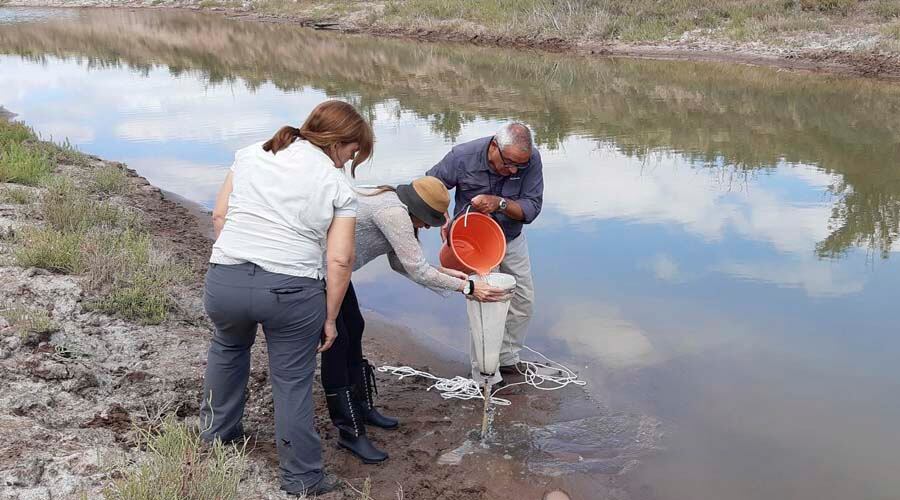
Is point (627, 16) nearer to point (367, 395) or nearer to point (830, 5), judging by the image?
point (830, 5)

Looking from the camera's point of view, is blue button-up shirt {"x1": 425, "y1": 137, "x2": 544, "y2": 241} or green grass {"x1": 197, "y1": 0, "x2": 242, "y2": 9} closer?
blue button-up shirt {"x1": 425, "y1": 137, "x2": 544, "y2": 241}

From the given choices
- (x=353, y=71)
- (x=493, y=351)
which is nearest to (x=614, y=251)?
(x=493, y=351)

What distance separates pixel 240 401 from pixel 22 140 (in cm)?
749

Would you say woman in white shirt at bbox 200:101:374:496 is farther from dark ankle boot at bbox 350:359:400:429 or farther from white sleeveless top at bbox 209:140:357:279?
dark ankle boot at bbox 350:359:400:429

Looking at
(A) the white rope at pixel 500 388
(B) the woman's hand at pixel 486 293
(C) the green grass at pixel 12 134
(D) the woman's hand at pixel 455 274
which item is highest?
(D) the woman's hand at pixel 455 274

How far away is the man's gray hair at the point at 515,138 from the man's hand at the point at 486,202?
282mm

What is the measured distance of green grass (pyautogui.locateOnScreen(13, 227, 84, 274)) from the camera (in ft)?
16.2

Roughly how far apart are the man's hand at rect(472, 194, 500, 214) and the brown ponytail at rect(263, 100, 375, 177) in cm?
129

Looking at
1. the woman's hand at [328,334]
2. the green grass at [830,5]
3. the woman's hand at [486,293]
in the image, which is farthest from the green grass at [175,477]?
the green grass at [830,5]

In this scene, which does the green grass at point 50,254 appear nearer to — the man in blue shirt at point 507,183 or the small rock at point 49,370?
the small rock at point 49,370

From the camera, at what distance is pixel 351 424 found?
368 cm

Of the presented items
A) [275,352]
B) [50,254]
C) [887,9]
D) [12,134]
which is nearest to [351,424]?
[275,352]

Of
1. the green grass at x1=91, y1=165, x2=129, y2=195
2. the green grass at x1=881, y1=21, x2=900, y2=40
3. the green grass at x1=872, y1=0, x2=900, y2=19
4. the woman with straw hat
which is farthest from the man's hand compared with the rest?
the green grass at x1=872, y1=0, x2=900, y2=19

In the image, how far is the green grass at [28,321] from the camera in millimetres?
3990
